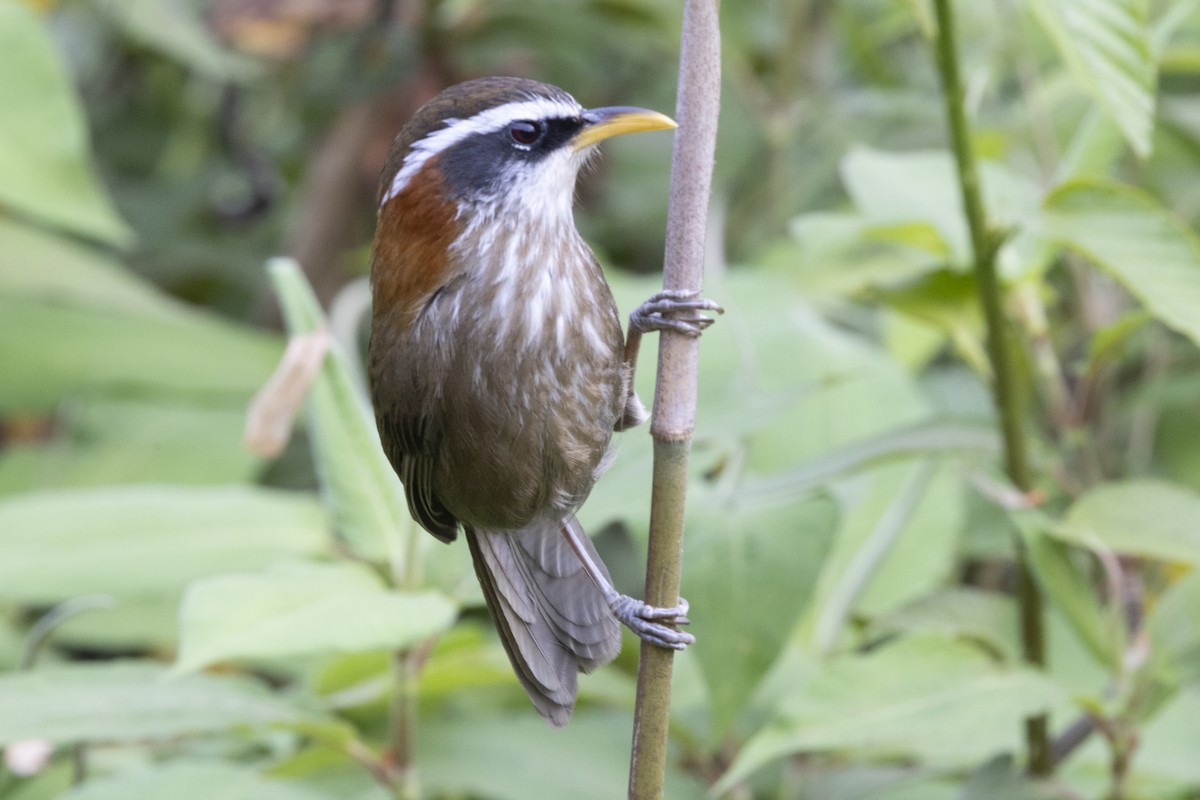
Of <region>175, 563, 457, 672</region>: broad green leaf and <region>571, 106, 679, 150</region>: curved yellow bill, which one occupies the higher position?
<region>571, 106, 679, 150</region>: curved yellow bill

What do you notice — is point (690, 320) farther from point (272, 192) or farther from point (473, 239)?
point (272, 192)

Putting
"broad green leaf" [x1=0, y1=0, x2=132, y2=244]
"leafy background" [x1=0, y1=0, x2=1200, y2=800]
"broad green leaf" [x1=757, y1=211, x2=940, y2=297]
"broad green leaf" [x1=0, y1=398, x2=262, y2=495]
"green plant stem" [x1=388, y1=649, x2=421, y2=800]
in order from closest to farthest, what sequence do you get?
"leafy background" [x1=0, y1=0, x2=1200, y2=800]
"green plant stem" [x1=388, y1=649, x2=421, y2=800]
"broad green leaf" [x1=757, y1=211, x2=940, y2=297]
"broad green leaf" [x1=0, y1=0, x2=132, y2=244]
"broad green leaf" [x1=0, y1=398, x2=262, y2=495]

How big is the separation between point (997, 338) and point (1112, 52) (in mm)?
444

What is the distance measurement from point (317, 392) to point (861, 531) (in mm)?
965

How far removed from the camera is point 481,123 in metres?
1.47

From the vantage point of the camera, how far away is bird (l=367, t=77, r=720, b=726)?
1.47m

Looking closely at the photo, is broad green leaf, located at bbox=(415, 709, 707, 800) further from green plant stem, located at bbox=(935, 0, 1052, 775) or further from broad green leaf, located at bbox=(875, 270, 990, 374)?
broad green leaf, located at bbox=(875, 270, 990, 374)

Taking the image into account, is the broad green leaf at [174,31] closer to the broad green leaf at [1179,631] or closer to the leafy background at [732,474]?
the leafy background at [732,474]

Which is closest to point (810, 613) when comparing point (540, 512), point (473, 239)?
point (540, 512)

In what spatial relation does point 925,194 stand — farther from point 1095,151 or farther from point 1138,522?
point 1138,522

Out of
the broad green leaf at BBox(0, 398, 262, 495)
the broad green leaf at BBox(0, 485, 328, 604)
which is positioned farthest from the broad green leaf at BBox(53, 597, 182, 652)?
the broad green leaf at BBox(0, 485, 328, 604)

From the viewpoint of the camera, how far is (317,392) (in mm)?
2061

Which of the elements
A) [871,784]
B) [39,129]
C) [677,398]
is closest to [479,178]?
[677,398]

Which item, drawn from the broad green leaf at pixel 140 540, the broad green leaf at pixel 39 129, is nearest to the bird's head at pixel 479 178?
the broad green leaf at pixel 140 540
